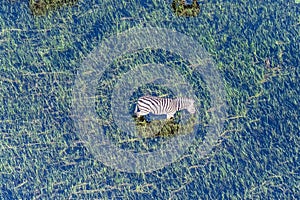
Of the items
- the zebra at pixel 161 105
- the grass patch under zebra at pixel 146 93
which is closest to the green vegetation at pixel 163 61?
the grass patch under zebra at pixel 146 93

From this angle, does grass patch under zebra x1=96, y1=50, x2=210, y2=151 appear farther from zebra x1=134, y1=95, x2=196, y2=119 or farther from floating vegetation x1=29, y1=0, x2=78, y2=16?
floating vegetation x1=29, y1=0, x2=78, y2=16

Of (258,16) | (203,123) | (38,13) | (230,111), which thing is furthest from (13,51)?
(258,16)

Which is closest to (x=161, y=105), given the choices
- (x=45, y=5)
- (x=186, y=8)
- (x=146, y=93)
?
(x=146, y=93)

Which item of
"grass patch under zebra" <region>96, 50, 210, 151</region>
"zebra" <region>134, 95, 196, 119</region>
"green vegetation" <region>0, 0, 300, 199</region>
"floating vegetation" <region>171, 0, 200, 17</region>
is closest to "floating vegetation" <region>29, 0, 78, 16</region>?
"green vegetation" <region>0, 0, 300, 199</region>

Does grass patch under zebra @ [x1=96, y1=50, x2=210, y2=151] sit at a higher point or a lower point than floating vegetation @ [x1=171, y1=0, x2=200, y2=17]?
lower

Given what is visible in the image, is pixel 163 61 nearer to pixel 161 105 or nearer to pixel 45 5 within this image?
pixel 161 105

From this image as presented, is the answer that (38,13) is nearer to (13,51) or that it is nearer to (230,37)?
(13,51)

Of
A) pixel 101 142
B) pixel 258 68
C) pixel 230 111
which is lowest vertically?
pixel 101 142
